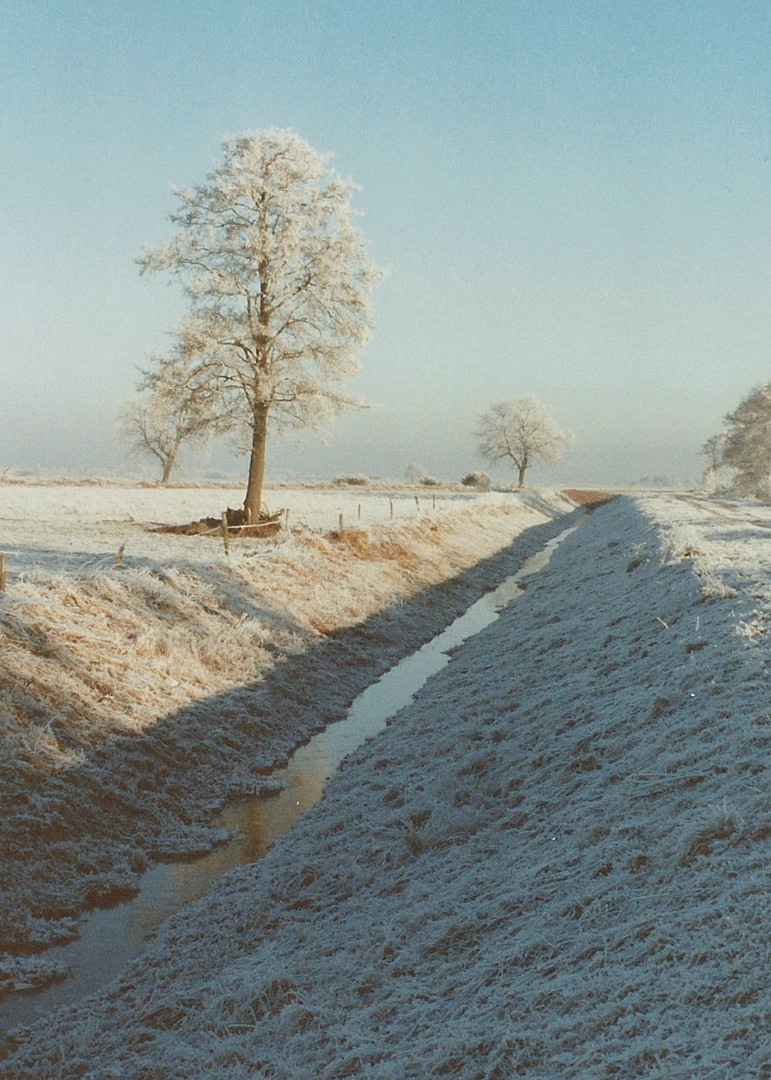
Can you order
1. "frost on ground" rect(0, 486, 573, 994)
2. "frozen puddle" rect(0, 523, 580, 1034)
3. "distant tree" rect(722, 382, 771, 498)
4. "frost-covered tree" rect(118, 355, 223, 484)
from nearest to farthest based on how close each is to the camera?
"frozen puddle" rect(0, 523, 580, 1034) → "frost on ground" rect(0, 486, 573, 994) → "frost-covered tree" rect(118, 355, 223, 484) → "distant tree" rect(722, 382, 771, 498)

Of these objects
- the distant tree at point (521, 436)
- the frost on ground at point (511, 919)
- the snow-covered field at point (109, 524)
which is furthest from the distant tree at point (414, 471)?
the frost on ground at point (511, 919)

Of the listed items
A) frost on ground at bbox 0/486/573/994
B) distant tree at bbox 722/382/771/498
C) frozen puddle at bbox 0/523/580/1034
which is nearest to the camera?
frozen puddle at bbox 0/523/580/1034

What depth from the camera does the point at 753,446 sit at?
65.1m

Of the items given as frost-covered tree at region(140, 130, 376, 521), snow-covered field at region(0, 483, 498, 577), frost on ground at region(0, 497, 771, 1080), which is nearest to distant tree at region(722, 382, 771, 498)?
snow-covered field at region(0, 483, 498, 577)

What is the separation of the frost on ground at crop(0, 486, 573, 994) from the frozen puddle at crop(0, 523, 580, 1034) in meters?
0.20

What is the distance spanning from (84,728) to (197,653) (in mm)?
3733

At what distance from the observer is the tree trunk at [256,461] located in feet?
93.4

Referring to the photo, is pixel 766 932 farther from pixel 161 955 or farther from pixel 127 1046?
pixel 161 955

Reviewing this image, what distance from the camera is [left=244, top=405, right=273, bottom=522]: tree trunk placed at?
2847cm

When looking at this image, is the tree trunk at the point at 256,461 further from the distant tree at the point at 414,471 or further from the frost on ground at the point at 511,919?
the distant tree at the point at 414,471

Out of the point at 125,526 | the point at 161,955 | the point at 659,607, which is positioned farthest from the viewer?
the point at 125,526

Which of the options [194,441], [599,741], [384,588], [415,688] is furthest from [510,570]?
[599,741]

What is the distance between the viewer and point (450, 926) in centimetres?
630

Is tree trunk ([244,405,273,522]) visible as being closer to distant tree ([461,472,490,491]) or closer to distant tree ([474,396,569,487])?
distant tree ([461,472,490,491])
